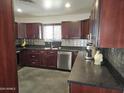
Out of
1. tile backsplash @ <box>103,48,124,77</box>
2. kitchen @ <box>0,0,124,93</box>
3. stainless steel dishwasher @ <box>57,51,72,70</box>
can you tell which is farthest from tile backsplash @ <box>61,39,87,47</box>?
tile backsplash @ <box>103,48,124,77</box>

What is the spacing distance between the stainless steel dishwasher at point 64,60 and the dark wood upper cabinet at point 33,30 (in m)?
1.64

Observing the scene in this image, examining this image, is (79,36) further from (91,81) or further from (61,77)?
(91,81)

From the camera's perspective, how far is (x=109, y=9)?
122 centimetres

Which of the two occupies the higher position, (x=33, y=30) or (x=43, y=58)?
(x=33, y=30)

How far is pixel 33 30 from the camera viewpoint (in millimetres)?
5660

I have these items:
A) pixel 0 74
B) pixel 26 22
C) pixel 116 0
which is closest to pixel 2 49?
pixel 0 74

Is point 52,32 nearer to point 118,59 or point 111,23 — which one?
point 118,59

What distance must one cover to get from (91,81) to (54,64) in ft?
12.1

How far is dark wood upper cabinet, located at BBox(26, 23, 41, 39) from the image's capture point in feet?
18.4

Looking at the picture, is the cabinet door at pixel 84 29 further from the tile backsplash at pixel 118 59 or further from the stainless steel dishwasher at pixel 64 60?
the tile backsplash at pixel 118 59

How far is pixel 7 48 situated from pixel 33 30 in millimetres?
4655

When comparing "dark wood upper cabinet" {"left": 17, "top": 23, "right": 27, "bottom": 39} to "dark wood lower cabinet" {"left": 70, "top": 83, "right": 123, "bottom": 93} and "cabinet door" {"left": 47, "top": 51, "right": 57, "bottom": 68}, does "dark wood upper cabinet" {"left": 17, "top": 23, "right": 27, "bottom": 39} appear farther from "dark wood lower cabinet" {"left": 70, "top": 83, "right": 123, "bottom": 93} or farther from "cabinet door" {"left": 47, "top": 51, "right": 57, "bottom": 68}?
"dark wood lower cabinet" {"left": 70, "top": 83, "right": 123, "bottom": 93}

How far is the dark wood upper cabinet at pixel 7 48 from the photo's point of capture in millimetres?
1125

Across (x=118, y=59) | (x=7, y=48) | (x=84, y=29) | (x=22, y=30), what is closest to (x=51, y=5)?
(x=84, y=29)
